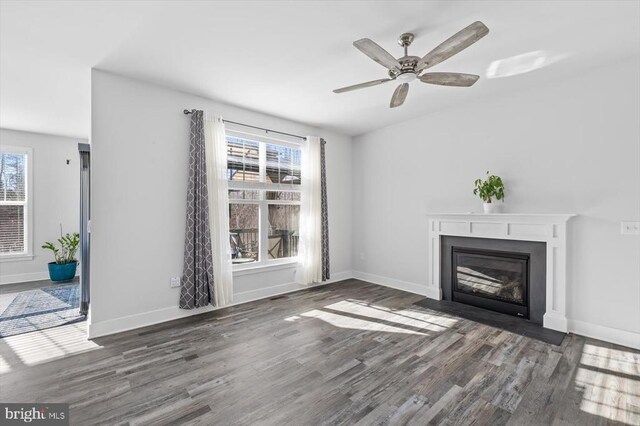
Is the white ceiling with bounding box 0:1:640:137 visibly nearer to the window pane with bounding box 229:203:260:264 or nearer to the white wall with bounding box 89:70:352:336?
the white wall with bounding box 89:70:352:336

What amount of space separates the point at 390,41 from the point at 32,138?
22.3 ft

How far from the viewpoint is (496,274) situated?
3783 millimetres

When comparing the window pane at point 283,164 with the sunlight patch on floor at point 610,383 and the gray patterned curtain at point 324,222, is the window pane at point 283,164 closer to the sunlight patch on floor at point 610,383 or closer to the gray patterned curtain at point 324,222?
the gray patterned curtain at point 324,222

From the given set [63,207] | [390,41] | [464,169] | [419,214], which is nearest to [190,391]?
[390,41]

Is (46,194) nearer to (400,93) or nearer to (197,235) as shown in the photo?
(197,235)

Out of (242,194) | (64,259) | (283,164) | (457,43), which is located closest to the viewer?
(457,43)

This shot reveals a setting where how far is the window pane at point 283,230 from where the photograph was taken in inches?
188

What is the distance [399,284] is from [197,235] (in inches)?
132

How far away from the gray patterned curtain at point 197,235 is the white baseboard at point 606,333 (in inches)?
168

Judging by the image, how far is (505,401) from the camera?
201 cm

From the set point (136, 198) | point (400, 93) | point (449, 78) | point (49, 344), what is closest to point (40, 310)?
point (49, 344)

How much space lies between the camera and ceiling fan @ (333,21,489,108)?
1.97 m

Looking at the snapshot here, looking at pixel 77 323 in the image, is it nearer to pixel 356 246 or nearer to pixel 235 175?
pixel 235 175

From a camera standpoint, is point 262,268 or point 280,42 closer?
point 280,42
